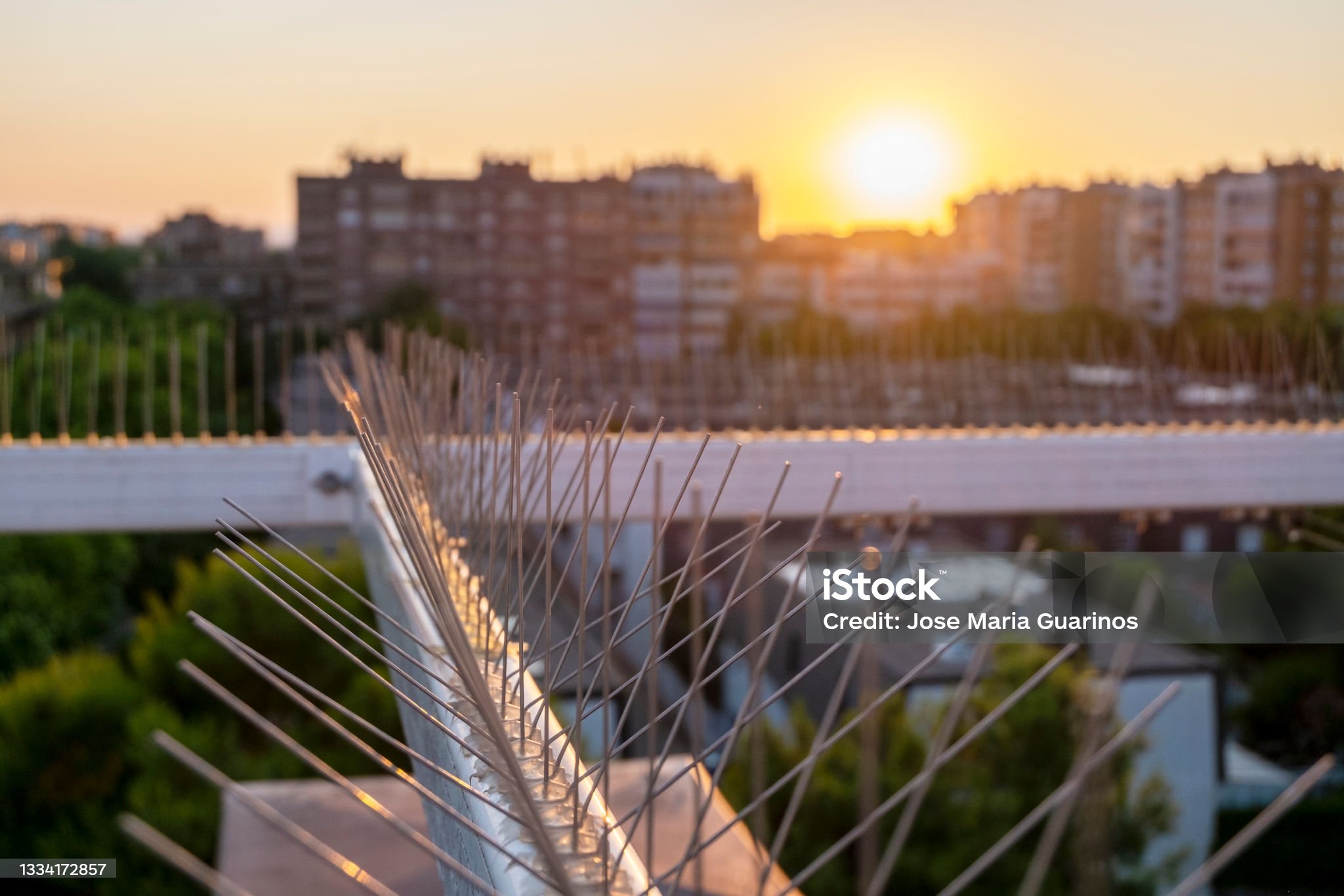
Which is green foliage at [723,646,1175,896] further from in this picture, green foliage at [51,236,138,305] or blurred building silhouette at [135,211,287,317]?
blurred building silhouette at [135,211,287,317]

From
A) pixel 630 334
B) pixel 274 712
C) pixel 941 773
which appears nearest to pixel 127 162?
pixel 630 334

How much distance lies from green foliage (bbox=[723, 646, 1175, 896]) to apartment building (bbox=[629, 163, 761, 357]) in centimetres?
1864

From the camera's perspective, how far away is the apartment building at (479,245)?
992 inches

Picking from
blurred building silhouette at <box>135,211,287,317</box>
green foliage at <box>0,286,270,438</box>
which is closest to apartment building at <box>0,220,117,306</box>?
green foliage at <box>0,286,270,438</box>

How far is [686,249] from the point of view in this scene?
2648cm

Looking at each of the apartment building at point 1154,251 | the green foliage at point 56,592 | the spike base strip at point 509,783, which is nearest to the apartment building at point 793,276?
the apartment building at point 1154,251

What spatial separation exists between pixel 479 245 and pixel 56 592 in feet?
46.6

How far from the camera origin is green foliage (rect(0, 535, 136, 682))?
11539mm

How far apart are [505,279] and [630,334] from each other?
2.37 meters

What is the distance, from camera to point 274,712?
8.05 metres

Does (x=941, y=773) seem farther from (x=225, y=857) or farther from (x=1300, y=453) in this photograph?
(x=225, y=857)

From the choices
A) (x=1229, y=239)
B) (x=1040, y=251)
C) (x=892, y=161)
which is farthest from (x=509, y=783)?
(x=1040, y=251)

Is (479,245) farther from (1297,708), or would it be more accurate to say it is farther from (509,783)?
(509,783)

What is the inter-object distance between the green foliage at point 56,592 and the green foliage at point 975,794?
6953mm
